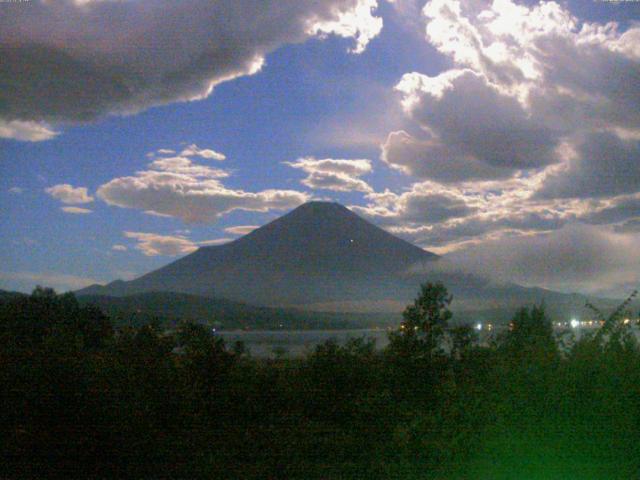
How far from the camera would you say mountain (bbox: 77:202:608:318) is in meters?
53.2

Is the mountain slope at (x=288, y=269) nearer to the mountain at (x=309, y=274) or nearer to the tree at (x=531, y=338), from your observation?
the mountain at (x=309, y=274)

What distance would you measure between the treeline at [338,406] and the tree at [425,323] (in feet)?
0.06

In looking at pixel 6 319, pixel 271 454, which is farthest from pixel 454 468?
pixel 6 319

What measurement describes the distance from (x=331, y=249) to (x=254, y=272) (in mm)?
13350

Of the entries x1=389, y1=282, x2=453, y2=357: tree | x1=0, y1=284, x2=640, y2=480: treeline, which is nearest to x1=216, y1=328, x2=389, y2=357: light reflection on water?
x1=0, y1=284, x2=640, y2=480: treeline

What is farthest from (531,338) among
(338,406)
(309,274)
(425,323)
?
(309,274)

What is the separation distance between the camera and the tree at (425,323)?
912 centimetres

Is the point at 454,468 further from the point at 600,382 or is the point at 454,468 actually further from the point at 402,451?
the point at 600,382

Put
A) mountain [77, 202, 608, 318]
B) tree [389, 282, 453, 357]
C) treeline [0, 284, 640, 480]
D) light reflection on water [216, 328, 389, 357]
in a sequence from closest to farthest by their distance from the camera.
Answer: treeline [0, 284, 640, 480] → tree [389, 282, 453, 357] → light reflection on water [216, 328, 389, 357] → mountain [77, 202, 608, 318]

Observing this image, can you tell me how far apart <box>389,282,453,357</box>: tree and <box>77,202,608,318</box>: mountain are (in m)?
28.8

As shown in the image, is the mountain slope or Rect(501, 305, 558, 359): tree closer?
Rect(501, 305, 558, 359): tree

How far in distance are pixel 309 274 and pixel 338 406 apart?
6783cm

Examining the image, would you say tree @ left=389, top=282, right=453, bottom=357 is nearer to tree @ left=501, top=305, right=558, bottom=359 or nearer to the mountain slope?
tree @ left=501, top=305, right=558, bottom=359

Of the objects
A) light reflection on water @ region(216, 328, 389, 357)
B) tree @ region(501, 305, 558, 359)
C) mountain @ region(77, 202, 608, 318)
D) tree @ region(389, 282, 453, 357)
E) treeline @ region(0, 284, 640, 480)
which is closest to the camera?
treeline @ region(0, 284, 640, 480)
